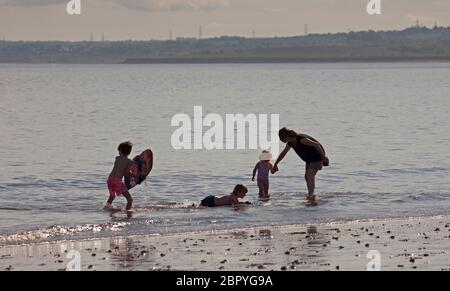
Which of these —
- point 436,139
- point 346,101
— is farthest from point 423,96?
point 436,139

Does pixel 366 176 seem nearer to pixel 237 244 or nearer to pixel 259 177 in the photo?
pixel 259 177

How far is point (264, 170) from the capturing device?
2441cm

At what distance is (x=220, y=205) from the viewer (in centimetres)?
2277

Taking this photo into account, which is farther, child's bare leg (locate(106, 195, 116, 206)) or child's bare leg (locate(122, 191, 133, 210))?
child's bare leg (locate(106, 195, 116, 206))

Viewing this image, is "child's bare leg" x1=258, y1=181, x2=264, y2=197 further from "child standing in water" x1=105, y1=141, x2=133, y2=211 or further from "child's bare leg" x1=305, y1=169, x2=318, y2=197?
"child standing in water" x1=105, y1=141, x2=133, y2=211

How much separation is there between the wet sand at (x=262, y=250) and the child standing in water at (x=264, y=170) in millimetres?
4568

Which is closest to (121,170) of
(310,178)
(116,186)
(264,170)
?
(116,186)

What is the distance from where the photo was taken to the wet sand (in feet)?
50.6

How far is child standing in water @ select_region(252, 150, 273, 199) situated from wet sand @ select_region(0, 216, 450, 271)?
457cm

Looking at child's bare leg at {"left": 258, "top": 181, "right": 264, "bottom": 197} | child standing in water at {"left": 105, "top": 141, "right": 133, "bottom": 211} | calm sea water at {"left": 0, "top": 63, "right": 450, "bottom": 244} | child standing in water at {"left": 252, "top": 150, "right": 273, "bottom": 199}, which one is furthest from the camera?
child's bare leg at {"left": 258, "top": 181, "right": 264, "bottom": 197}

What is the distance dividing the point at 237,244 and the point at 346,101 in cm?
6426

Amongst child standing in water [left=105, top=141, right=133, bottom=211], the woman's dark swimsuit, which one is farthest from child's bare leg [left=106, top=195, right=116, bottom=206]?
the woman's dark swimsuit

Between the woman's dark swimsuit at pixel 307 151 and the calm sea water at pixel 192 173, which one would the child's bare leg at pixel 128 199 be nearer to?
the calm sea water at pixel 192 173

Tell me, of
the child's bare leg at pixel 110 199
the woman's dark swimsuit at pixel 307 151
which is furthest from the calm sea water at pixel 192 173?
the woman's dark swimsuit at pixel 307 151
